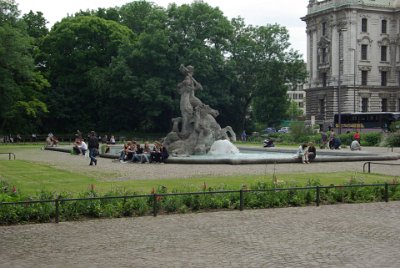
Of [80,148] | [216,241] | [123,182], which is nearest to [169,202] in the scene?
[216,241]

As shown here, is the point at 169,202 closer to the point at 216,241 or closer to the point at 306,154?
the point at 216,241

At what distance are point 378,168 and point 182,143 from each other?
12.5m

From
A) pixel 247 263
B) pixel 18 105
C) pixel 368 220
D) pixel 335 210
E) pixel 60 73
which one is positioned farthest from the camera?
pixel 60 73

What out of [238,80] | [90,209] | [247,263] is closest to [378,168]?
[90,209]

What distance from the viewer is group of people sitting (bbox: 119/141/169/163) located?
1195 inches

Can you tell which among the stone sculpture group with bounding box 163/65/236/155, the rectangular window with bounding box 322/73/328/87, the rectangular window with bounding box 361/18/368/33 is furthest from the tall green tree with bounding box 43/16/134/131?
the rectangular window with bounding box 361/18/368/33

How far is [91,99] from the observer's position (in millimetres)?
73500

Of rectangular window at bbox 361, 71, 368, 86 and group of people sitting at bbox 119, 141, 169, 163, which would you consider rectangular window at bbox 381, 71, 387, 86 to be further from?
group of people sitting at bbox 119, 141, 169, 163

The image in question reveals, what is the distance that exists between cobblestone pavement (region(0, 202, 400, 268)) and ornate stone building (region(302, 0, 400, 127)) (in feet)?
234

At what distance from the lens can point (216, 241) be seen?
11.8 meters

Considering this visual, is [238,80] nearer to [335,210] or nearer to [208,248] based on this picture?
[335,210]

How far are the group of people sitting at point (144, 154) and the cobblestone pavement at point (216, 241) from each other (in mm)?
15268

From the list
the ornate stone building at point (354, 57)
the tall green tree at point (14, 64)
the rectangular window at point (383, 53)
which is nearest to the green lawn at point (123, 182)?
the tall green tree at point (14, 64)

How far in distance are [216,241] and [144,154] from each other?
62.9 feet
